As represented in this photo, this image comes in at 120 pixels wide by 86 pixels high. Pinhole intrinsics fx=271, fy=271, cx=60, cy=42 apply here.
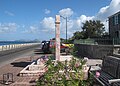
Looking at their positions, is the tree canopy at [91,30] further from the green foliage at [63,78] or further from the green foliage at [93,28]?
the green foliage at [63,78]

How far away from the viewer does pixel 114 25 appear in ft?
144

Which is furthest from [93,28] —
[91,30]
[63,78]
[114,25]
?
[63,78]

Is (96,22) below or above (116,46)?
above

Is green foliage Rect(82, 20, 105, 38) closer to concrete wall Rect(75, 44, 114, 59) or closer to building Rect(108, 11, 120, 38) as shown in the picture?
building Rect(108, 11, 120, 38)

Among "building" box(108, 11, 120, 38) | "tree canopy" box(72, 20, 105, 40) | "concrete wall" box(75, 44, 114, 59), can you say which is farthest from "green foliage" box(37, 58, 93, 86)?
"tree canopy" box(72, 20, 105, 40)

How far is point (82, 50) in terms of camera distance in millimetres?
32969

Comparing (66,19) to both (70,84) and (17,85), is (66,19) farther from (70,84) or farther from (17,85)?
(70,84)

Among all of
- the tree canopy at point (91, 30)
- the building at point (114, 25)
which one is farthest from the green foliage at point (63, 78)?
the tree canopy at point (91, 30)

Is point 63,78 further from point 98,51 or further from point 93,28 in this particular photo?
point 93,28

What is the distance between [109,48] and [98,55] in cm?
162

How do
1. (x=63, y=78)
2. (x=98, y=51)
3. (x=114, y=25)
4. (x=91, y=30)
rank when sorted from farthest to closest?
(x=91, y=30) < (x=114, y=25) < (x=98, y=51) < (x=63, y=78)

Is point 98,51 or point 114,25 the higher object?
point 114,25

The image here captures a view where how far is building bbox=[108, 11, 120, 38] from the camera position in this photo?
1626 inches

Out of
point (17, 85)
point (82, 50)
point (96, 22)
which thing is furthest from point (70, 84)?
point (96, 22)
